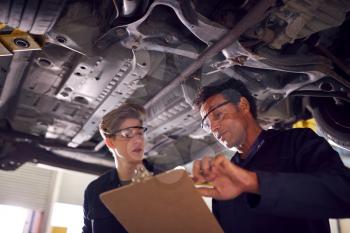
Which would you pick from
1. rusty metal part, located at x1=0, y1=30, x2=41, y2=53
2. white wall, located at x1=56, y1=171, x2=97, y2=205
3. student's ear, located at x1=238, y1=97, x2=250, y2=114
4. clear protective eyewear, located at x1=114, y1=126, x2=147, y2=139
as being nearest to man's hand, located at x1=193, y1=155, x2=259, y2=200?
student's ear, located at x1=238, y1=97, x2=250, y2=114

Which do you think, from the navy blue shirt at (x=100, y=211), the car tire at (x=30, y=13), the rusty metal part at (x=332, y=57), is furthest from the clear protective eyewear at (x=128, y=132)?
the rusty metal part at (x=332, y=57)

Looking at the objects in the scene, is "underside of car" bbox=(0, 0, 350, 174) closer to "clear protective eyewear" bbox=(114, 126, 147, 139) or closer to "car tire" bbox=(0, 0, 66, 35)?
"car tire" bbox=(0, 0, 66, 35)

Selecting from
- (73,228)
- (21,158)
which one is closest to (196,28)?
(21,158)

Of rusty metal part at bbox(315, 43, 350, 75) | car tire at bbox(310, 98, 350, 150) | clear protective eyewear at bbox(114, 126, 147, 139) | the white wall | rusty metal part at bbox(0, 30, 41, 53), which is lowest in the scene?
the white wall

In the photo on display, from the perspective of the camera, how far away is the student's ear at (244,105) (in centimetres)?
177

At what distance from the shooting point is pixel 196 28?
1784 millimetres

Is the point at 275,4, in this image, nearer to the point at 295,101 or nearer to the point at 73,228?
the point at 295,101

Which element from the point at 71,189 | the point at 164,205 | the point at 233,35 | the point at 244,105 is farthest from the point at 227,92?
the point at 71,189

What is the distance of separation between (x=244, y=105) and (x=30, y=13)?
1111 millimetres

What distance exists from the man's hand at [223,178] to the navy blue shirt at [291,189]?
0.14ft

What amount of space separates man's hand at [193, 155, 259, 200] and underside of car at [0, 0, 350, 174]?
853mm

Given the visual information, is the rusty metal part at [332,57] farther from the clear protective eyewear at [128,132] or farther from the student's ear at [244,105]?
the clear protective eyewear at [128,132]

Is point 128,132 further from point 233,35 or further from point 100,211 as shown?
point 233,35

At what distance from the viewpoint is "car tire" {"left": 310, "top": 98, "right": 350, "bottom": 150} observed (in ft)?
8.03
